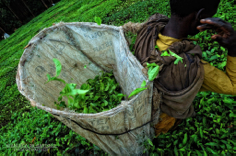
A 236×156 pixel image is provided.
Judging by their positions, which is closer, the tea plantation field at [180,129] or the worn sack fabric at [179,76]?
the worn sack fabric at [179,76]

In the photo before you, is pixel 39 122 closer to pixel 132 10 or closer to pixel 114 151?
pixel 114 151

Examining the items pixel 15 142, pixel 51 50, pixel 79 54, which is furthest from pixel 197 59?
pixel 15 142

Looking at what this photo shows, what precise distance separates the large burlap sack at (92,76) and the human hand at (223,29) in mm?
566

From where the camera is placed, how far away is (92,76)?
Result: 2.28 m

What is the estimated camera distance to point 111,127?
1113 millimetres

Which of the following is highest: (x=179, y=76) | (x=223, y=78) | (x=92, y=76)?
(x=179, y=76)

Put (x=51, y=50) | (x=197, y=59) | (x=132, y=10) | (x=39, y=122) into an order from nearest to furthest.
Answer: (x=197, y=59) → (x=51, y=50) → (x=39, y=122) → (x=132, y=10)

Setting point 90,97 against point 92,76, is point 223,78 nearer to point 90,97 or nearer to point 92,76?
point 90,97

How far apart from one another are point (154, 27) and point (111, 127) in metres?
1.03

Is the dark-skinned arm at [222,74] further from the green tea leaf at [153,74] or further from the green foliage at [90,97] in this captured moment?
the green foliage at [90,97]

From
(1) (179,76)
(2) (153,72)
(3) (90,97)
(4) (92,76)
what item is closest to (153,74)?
(2) (153,72)

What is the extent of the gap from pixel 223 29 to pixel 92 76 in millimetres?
1775

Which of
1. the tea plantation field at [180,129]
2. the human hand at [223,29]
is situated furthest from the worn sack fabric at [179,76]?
the tea plantation field at [180,129]

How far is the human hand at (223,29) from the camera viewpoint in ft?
3.14
